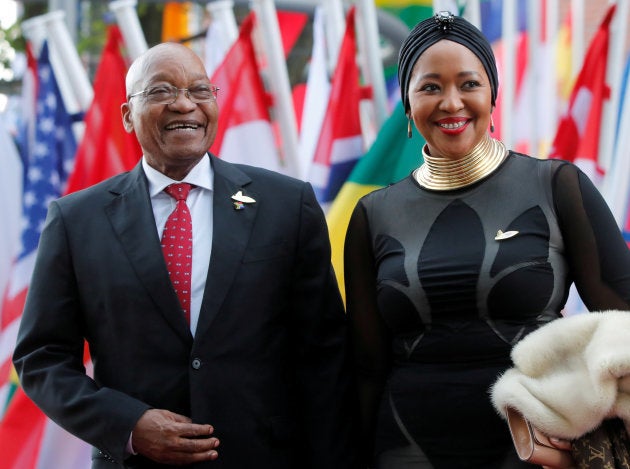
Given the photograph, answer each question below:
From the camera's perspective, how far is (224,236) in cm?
375

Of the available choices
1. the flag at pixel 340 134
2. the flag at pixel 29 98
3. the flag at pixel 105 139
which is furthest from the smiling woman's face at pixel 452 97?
the flag at pixel 29 98

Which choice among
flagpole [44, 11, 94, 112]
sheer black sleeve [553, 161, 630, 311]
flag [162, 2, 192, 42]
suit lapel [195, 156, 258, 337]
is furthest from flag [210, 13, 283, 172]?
flag [162, 2, 192, 42]

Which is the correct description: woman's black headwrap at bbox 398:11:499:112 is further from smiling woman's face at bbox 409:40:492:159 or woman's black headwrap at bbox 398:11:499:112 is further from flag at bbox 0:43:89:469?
flag at bbox 0:43:89:469

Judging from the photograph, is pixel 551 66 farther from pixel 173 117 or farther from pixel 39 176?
pixel 173 117

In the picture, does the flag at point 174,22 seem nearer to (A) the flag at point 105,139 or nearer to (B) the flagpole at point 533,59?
(A) the flag at point 105,139

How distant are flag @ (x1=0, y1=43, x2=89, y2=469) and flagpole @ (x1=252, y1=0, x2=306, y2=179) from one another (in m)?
1.45

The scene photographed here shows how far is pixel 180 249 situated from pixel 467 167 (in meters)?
0.98

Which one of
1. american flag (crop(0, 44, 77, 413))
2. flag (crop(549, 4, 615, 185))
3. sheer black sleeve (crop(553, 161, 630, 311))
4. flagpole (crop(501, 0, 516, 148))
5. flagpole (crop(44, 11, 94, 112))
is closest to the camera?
sheer black sleeve (crop(553, 161, 630, 311))

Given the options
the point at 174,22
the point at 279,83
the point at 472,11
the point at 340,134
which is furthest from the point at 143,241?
the point at 174,22

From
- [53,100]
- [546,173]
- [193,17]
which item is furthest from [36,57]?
[193,17]

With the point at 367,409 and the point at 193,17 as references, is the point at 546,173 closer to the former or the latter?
the point at 367,409

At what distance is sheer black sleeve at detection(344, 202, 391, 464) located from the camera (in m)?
3.79

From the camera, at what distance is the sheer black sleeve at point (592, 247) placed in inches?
133

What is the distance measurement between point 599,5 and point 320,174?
12.4 m
